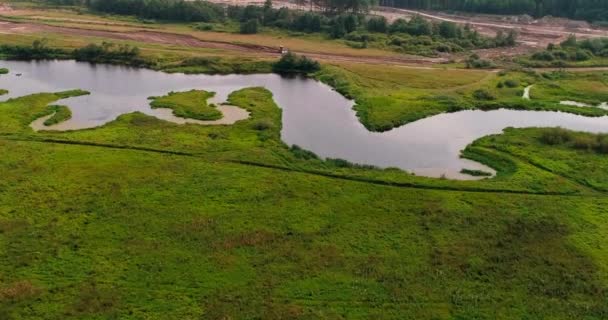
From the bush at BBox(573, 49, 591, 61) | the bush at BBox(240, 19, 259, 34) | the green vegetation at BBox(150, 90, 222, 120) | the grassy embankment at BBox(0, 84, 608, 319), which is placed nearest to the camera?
the grassy embankment at BBox(0, 84, 608, 319)

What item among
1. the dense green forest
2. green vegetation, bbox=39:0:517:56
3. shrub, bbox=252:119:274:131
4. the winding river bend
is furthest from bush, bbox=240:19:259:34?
the dense green forest

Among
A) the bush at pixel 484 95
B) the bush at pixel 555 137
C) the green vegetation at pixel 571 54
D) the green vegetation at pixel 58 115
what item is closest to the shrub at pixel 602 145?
the bush at pixel 555 137

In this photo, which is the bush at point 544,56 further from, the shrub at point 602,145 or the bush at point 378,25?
the shrub at point 602,145

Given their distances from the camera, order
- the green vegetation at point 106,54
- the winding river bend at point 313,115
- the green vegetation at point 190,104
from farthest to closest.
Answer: the green vegetation at point 106,54
the green vegetation at point 190,104
the winding river bend at point 313,115

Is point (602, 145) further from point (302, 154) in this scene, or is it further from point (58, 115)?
point (58, 115)

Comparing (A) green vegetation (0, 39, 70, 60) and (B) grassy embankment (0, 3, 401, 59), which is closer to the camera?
(A) green vegetation (0, 39, 70, 60)

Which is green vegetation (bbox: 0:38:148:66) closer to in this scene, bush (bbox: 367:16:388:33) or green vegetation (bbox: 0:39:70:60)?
green vegetation (bbox: 0:39:70:60)
